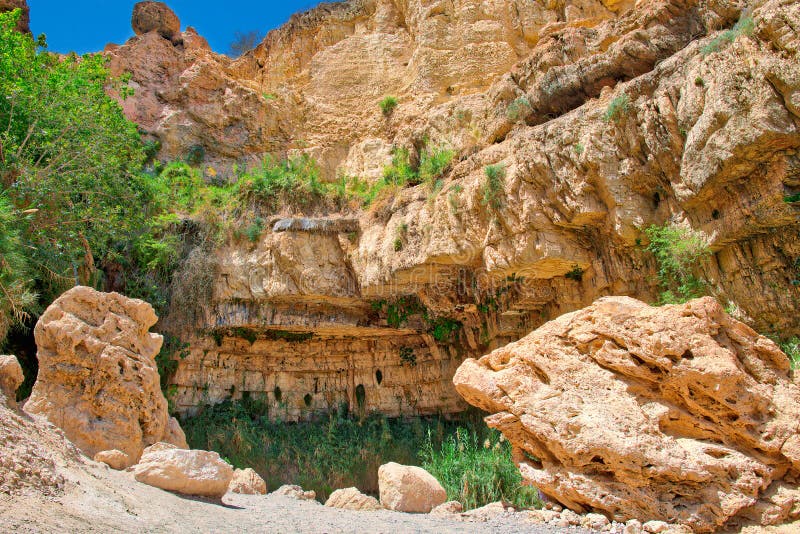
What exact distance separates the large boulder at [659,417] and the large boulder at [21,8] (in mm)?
22297

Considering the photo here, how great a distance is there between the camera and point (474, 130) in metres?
15.6

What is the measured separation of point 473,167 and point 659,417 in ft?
26.4

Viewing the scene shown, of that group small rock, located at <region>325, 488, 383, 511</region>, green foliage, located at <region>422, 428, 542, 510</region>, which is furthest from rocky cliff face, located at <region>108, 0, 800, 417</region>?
small rock, located at <region>325, 488, 383, 511</region>

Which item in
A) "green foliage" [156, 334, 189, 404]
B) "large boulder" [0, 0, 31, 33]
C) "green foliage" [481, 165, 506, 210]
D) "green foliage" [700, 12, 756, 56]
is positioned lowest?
"green foliage" [156, 334, 189, 404]

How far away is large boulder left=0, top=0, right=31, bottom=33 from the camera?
789 inches

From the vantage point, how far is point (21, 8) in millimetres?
20844

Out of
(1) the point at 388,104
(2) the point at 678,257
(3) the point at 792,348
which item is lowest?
(3) the point at 792,348

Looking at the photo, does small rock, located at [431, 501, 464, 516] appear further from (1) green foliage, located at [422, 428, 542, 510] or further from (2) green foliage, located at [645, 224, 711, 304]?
(2) green foliage, located at [645, 224, 711, 304]

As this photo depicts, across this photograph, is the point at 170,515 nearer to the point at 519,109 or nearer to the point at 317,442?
the point at 317,442

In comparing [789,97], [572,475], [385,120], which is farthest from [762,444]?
[385,120]

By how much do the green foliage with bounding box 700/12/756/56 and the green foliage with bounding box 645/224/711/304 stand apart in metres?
2.99

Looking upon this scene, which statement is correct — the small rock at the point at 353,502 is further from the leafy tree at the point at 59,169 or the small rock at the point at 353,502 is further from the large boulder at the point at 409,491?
the leafy tree at the point at 59,169

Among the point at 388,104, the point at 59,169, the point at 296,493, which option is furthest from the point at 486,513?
the point at 388,104

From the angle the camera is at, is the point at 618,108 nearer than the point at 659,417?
No
